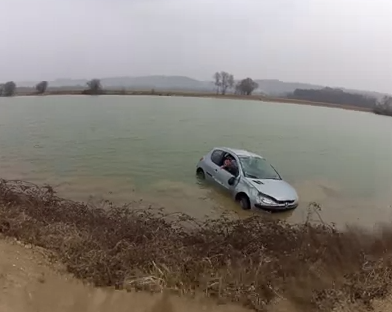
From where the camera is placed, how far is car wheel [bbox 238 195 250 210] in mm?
12203

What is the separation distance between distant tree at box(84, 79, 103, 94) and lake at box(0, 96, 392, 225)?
49.7 meters

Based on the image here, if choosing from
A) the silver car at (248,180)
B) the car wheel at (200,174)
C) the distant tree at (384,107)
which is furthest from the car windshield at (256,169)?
the distant tree at (384,107)

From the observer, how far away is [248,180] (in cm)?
1266

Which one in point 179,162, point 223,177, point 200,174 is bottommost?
point 179,162

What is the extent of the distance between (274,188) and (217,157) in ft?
10.5

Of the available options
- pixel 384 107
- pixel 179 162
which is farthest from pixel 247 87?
pixel 179 162

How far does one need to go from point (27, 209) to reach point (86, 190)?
483 cm

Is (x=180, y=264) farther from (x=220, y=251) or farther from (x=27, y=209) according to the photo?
(x=27, y=209)

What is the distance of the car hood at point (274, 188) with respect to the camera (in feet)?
39.5

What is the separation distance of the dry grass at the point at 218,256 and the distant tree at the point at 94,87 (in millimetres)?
81386

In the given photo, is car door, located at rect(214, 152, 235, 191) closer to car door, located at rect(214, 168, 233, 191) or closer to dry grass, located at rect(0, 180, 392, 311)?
car door, located at rect(214, 168, 233, 191)

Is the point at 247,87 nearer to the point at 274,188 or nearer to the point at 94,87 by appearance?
the point at 94,87

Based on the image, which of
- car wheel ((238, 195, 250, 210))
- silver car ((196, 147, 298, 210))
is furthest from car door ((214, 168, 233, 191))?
car wheel ((238, 195, 250, 210))

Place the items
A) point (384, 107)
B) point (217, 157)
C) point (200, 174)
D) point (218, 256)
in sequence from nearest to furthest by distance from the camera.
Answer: point (218, 256) < point (217, 157) < point (200, 174) < point (384, 107)
